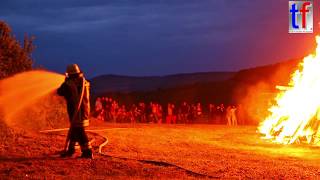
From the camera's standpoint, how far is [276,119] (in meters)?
17.5

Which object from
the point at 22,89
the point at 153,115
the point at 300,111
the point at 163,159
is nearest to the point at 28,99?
the point at 22,89

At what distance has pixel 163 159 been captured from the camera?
36.6 ft

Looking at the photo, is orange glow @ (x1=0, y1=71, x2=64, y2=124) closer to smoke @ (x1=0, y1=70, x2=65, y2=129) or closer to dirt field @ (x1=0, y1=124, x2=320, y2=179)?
smoke @ (x1=0, y1=70, x2=65, y2=129)

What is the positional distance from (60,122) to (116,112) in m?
13.0

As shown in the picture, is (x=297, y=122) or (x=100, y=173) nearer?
(x=100, y=173)

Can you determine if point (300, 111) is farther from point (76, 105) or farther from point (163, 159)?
point (76, 105)

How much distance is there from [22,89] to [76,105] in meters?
5.30

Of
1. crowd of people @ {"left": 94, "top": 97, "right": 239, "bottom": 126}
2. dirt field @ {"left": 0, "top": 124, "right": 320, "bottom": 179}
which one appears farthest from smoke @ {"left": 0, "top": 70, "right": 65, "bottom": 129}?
crowd of people @ {"left": 94, "top": 97, "right": 239, "bottom": 126}

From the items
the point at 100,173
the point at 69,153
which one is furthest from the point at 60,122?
the point at 100,173

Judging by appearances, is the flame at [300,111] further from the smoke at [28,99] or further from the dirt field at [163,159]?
the smoke at [28,99]

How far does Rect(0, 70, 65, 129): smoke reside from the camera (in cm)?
1333

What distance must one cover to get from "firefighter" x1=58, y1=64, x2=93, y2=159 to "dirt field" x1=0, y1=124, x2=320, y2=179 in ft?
0.94

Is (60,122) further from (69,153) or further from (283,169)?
(283,169)

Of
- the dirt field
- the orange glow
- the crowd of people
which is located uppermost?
the orange glow
